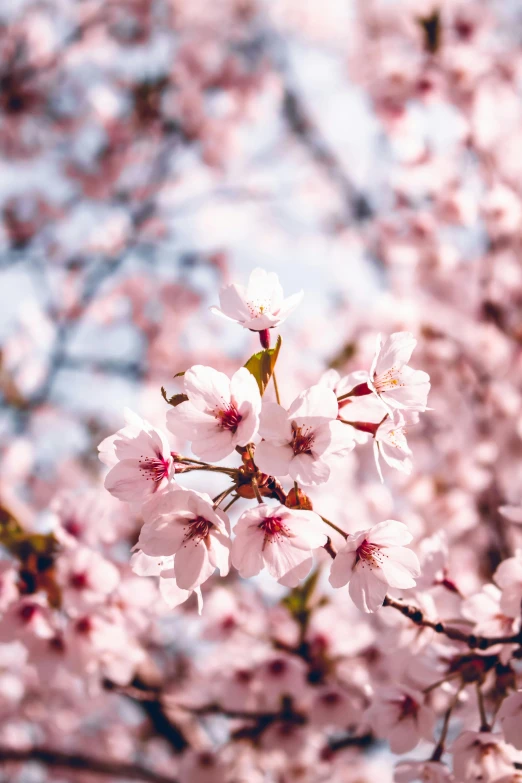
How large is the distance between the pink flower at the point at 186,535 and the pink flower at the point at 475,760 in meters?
0.80

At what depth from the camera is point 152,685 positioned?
268 centimetres

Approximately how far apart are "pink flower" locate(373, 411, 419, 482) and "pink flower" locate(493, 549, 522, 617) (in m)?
0.35

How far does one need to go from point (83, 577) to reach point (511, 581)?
46.4 inches

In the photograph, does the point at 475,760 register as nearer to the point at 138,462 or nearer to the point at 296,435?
the point at 296,435

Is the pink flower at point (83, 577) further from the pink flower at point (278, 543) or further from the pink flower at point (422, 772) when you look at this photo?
the pink flower at point (422, 772)

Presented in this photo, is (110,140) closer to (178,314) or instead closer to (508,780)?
(178,314)

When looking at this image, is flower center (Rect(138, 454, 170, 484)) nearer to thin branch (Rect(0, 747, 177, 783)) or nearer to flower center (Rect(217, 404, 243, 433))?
flower center (Rect(217, 404, 243, 433))

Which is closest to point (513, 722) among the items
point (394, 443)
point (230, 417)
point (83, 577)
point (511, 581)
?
point (511, 581)

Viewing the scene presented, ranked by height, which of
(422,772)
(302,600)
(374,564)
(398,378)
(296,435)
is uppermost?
(398,378)

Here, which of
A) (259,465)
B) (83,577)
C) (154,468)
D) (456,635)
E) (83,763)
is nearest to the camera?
(259,465)

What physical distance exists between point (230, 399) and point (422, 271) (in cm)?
440

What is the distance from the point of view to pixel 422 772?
1618 millimetres

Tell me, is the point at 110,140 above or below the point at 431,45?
above

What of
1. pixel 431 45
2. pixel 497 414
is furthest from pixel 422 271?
pixel 431 45
